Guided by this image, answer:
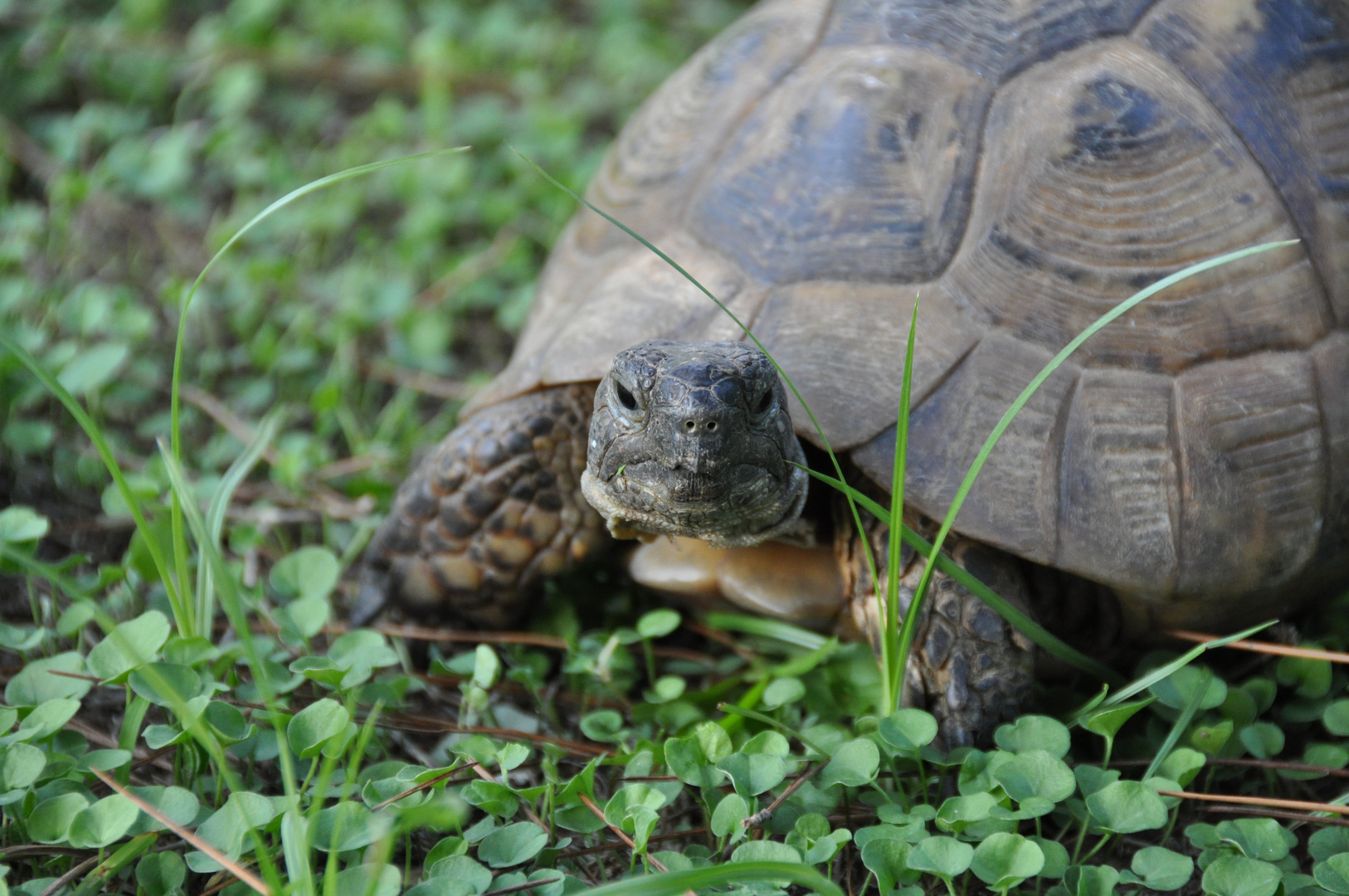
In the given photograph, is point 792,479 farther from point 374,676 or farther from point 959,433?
point 374,676

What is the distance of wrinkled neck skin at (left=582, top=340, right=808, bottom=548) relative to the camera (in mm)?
2000

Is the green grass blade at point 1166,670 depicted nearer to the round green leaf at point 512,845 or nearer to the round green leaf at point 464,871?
the round green leaf at point 512,845

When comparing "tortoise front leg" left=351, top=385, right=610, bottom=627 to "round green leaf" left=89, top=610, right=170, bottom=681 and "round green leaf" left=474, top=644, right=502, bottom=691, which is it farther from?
"round green leaf" left=89, top=610, right=170, bottom=681

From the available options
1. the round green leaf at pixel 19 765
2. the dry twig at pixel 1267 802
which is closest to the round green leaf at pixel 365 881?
the round green leaf at pixel 19 765

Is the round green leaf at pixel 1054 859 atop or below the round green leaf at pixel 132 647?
below

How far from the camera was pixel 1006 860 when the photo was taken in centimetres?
179

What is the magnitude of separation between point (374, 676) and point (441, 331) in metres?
1.63

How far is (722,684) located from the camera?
249 cm

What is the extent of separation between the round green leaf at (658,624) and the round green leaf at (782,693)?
0.28 metres

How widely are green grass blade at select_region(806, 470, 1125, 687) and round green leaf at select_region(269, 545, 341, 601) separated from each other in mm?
1167

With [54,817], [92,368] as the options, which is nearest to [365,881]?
[54,817]

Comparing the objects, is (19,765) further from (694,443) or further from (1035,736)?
(1035,736)

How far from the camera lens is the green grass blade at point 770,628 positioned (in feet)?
8.52

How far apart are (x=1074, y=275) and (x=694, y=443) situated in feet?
3.17
